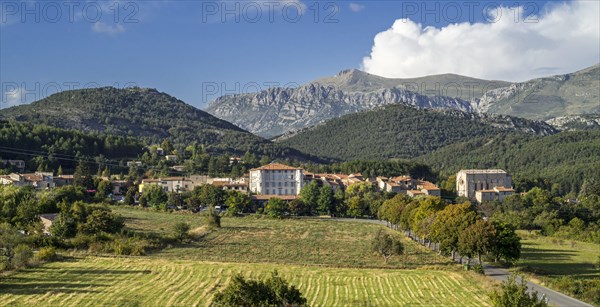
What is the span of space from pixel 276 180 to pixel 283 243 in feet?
168

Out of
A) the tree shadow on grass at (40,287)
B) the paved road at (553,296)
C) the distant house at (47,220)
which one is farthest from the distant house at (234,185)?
the tree shadow on grass at (40,287)

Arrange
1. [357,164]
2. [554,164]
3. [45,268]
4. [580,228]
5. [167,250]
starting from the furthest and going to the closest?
[554,164] → [357,164] → [580,228] → [167,250] → [45,268]

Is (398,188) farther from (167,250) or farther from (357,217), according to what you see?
(167,250)

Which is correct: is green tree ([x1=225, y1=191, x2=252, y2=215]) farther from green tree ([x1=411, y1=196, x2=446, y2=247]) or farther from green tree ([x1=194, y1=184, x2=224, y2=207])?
green tree ([x1=411, y1=196, x2=446, y2=247])

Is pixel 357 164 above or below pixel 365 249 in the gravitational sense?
above

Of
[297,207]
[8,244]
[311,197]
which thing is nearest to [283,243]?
[8,244]

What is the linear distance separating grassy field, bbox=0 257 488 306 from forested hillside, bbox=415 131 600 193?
327 ft

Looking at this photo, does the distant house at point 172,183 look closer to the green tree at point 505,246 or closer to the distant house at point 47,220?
the distant house at point 47,220

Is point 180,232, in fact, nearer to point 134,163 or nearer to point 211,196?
point 211,196

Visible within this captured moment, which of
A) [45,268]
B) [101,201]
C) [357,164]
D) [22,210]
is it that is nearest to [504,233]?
[45,268]

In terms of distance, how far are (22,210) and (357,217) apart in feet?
163

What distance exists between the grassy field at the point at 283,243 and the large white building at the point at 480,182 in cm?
5354

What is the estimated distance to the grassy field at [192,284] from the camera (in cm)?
3111

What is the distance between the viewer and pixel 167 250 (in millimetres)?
51969
